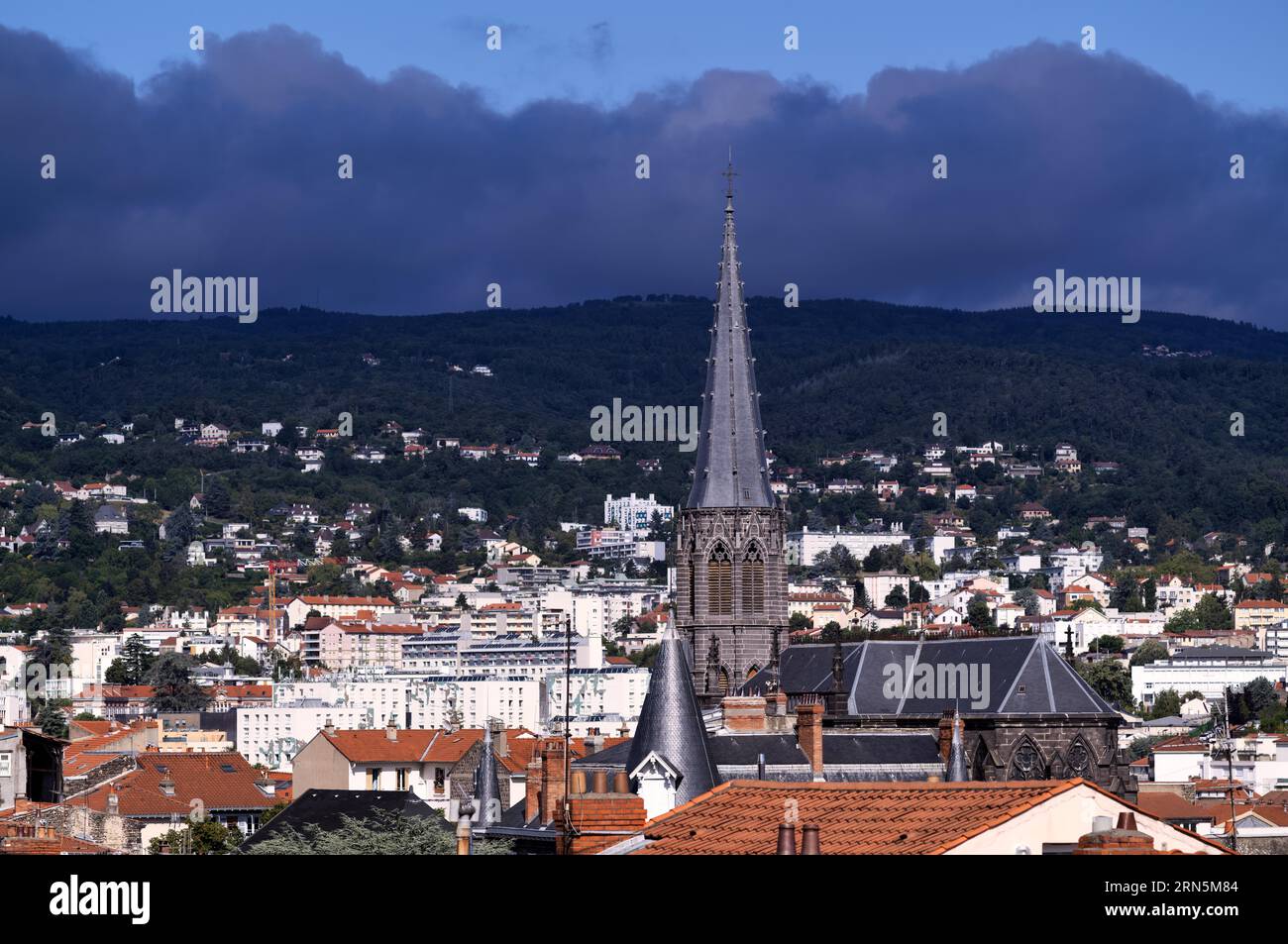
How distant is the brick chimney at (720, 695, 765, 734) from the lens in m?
61.2

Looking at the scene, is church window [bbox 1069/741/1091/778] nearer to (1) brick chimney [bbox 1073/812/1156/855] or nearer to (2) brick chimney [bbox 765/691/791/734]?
(2) brick chimney [bbox 765/691/791/734]

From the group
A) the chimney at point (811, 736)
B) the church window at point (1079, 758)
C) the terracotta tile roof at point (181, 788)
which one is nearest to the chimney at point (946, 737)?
the church window at point (1079, 758)

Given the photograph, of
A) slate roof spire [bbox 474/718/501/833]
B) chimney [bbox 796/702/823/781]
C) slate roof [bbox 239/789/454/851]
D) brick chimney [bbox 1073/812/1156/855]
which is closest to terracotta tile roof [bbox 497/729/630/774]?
slate roof [bbox 239/789/454/851]

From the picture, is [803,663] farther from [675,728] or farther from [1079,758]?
[675,728]

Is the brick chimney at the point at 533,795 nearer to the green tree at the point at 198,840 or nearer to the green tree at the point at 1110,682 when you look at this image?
the green tree at the point at 198,840

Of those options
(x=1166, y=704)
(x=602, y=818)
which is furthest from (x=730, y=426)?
(x=1166, y=704)

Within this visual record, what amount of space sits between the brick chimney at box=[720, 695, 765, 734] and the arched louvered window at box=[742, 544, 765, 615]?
16.0 metres

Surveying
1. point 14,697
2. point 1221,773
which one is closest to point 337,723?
point 14,697

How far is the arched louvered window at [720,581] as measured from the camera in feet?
262
